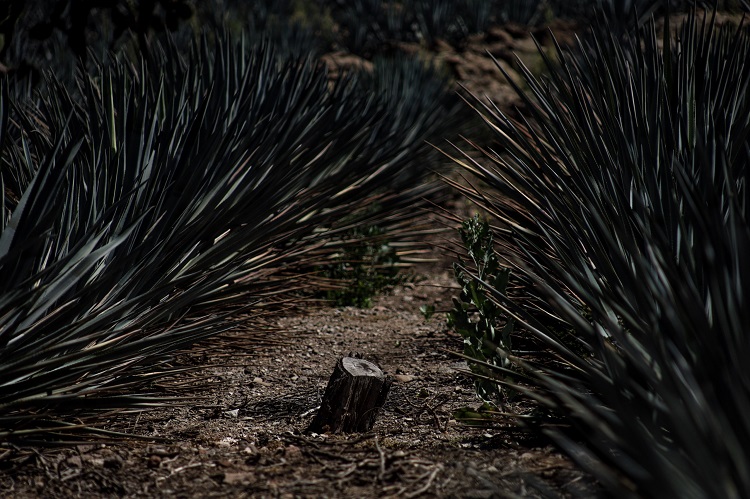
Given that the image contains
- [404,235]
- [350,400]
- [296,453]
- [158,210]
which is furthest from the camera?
[404,235]

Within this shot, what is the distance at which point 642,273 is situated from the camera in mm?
1754

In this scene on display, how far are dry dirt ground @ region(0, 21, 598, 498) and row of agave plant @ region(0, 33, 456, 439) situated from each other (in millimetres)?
126

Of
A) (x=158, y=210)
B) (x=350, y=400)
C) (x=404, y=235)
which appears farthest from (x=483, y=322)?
(x=404, y=235)

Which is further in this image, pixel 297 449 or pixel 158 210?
pixel 158 210

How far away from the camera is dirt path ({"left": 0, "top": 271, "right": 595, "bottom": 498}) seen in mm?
1853

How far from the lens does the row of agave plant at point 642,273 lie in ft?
4.44

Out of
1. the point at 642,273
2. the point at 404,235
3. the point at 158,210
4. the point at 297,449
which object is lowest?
the point at 404,235

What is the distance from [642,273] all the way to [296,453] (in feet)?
3.23

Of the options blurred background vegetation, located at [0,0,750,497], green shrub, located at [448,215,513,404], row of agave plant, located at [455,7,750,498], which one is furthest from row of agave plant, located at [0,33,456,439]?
row of agave plant, located at [455,7,750,498]

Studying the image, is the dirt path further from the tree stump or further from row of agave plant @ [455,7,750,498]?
row of agave plant @ [455,7,750,498]

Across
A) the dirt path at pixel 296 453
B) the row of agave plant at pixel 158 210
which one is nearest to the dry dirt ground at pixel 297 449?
the dirt path at pixel 296 453

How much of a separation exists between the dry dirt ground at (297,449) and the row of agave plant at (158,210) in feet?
0.41

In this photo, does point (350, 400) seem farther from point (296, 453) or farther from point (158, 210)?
point (158, 210)

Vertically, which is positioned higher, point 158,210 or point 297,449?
point 158,210
